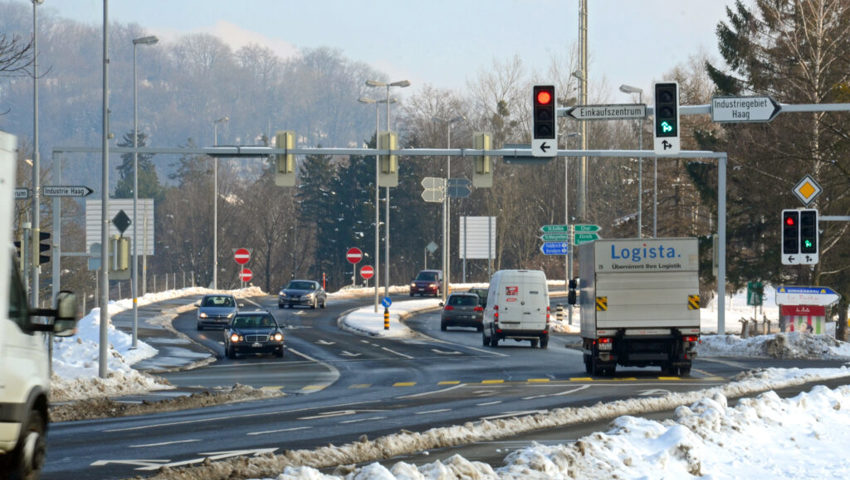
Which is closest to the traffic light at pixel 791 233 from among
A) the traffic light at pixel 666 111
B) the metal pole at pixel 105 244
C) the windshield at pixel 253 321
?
the traffic light at pixel 666 111

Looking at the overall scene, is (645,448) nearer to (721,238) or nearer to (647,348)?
(647,348)

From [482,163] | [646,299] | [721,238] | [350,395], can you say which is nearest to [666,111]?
[646,299]

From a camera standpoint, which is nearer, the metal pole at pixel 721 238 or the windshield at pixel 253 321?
the metal pole at pixel 721 238

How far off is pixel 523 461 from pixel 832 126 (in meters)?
36.5

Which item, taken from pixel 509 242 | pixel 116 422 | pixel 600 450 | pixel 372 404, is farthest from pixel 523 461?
pixel 509 242

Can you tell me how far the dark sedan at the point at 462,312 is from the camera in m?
54.4

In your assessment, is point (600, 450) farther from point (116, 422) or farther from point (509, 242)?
point (509, 242)

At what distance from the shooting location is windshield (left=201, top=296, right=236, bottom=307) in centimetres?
5416

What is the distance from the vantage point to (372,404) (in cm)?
2195

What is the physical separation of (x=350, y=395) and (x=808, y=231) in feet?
48.1

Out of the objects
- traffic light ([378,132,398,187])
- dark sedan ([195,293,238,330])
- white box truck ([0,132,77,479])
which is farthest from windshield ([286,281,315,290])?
white box truck ([0,132,77,479])

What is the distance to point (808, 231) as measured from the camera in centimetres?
3294

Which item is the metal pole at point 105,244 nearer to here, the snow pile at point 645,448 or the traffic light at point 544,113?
the traffic light at point 544,113

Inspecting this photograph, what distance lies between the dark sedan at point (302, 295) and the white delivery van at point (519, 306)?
1033 inches
